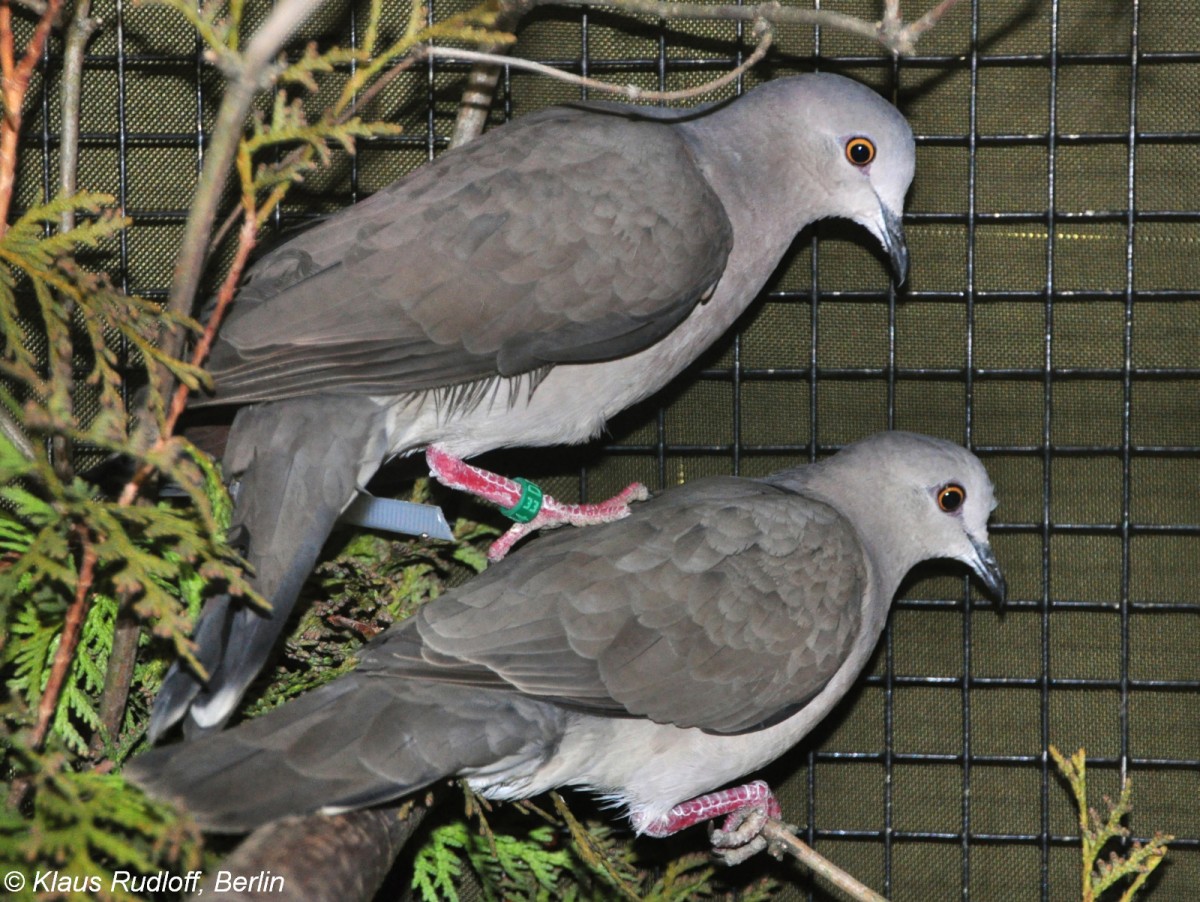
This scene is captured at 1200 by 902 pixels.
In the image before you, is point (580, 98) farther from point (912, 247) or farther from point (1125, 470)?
point (1125, 470)

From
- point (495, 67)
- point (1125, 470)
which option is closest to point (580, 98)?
point (495, 67)

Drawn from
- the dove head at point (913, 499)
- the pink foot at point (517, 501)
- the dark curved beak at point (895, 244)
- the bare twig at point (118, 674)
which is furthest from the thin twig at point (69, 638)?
the dark curved beak at point (895, 244)

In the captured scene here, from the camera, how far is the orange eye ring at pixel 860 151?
202 centimetres

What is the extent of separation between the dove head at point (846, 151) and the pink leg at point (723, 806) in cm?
90

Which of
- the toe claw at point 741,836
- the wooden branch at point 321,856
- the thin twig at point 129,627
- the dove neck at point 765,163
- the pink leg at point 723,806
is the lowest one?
the toe claw at point 741,836

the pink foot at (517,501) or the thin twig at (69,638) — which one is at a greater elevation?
the pink foot at (517,501)

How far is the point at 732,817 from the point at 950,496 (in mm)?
663

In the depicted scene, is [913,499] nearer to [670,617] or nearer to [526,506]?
[670,617]

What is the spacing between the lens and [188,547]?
1.33 m

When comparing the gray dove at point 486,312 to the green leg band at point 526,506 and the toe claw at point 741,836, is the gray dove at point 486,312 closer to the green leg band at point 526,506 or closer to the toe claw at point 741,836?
the green leg band at point 526,506

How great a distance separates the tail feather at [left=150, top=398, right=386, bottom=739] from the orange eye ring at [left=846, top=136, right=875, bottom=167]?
916mm

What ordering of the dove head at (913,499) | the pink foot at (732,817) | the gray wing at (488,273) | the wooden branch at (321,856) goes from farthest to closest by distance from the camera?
the dove head at (913,499) → the pink foot at (732,817) → the gray wing at (488,273) → the wooden branch at (321,856)

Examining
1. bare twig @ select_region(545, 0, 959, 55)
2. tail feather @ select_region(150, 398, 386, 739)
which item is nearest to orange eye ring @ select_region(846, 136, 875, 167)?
bare twig @ select_region(545, 0, 959, 55)

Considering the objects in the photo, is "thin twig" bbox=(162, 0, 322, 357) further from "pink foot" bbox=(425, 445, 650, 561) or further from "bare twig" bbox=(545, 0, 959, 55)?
"pink foot" bbox=(425, 445, 650, 561)
